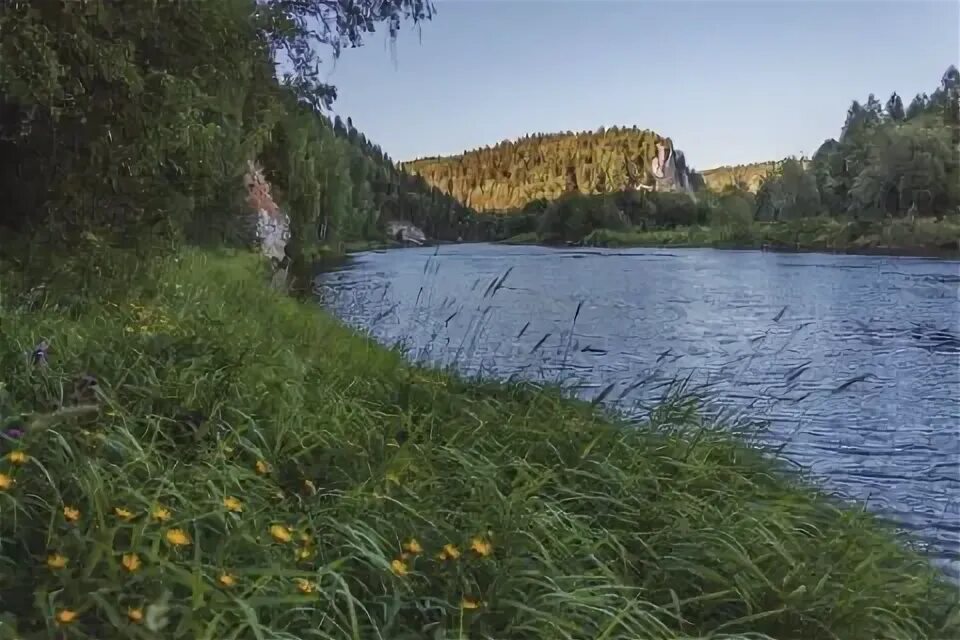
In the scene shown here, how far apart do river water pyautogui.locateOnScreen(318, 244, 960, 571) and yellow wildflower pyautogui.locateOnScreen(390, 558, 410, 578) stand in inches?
58.8

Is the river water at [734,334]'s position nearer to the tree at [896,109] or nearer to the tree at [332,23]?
the tree at [896,109]

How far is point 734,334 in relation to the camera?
11.1 ft

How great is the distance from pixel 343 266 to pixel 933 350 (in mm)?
2677

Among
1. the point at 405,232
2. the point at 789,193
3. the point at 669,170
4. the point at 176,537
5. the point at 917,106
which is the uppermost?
the point at 917,106

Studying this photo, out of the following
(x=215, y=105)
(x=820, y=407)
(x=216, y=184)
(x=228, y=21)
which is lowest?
(x=820, y=407)

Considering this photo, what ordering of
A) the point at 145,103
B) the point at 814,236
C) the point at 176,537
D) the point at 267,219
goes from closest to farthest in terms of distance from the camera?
the point at 176,537 < the point at 145,103 < the point at 814,236 < the point at 267,219

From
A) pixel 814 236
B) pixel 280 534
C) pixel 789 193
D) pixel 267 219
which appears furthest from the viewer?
pixel 267 219

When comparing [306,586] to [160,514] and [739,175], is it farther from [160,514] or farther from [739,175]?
[739,175]

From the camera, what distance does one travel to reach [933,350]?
3.50m

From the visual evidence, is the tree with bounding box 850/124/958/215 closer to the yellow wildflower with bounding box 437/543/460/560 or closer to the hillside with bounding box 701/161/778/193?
the hillside with bounding box 701/161/778/193

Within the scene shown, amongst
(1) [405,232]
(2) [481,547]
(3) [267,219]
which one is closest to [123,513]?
(2) [481,547]

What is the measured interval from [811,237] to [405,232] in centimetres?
172

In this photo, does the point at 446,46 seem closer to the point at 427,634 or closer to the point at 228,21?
the point at 228,21

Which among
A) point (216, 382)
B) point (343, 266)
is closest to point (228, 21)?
point (216, 382)
